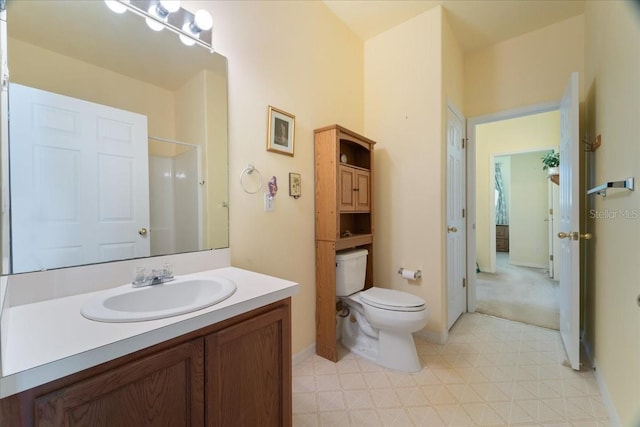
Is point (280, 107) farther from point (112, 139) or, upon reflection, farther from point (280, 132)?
point (112, 139)

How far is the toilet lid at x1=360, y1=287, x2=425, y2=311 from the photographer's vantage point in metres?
1.74

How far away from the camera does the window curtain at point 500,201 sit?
5664mm

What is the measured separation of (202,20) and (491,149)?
4555mm

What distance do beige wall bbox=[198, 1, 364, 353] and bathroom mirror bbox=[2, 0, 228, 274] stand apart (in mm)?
110

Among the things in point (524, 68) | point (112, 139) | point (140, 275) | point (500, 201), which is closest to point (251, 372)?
point (140, 275)

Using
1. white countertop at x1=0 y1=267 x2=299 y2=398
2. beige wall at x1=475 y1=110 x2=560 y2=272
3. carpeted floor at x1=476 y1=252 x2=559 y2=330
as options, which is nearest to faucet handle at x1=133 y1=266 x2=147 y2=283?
white countertop at x1=0 y1=267 x2=299 y2=398

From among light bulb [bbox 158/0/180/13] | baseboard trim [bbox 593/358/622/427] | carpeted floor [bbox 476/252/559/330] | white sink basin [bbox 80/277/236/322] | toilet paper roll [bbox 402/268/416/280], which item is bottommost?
carpeted floor [bbox 476/252/559/330]

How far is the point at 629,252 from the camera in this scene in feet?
3.82

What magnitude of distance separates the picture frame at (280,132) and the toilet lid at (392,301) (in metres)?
1.12

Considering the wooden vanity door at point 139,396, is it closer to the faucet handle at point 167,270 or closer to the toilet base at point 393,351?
the faucet handle at point 167,270

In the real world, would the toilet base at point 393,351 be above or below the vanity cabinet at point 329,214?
below

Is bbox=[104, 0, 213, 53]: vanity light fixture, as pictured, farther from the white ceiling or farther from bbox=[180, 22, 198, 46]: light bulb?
the white ceiling

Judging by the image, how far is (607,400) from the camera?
1.42m

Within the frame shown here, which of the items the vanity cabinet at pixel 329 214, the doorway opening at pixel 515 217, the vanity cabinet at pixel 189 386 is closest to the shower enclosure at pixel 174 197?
the vanity cabinet at pixel 189 386
